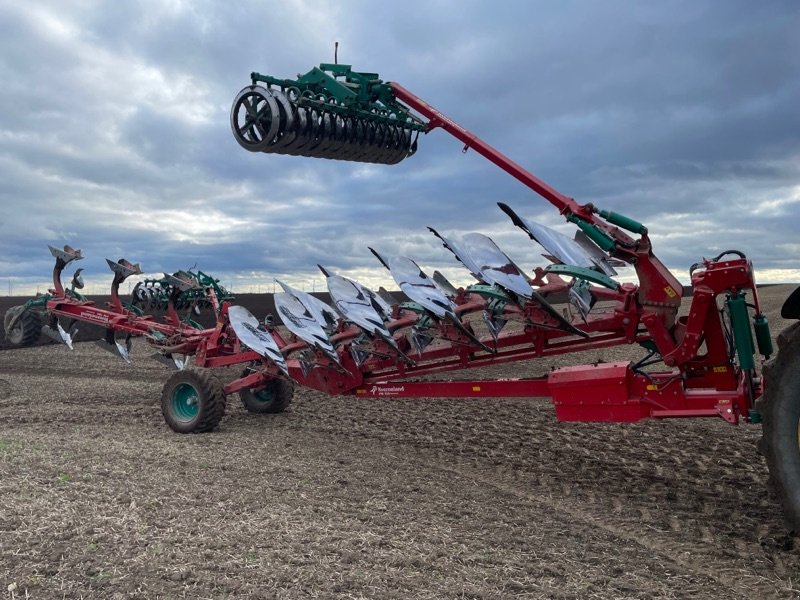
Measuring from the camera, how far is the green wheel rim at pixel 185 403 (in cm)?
879

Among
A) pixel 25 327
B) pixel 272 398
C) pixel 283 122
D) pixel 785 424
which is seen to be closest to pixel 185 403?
pixel 272 398

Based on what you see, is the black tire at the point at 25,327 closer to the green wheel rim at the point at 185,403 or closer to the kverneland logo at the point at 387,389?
the green wheel rim at the point at 185,403

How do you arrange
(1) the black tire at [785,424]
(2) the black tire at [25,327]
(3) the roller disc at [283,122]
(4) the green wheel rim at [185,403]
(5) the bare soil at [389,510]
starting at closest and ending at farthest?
(5) the bare soil at [389,510], (1) the black tire at [785,424], (3) the roller disc at [283,122], (4) the green wheel rim at [185,403], (2) the black tire at [25,327]

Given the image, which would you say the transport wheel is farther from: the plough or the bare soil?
the bare soil

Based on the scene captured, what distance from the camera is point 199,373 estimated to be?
28.3 feet

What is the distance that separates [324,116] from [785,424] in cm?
557

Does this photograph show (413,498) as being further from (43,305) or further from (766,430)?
(43,305)

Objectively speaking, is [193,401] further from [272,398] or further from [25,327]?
[25,327]

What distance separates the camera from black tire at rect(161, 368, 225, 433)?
8.52m

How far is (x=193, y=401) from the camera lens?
878 cm

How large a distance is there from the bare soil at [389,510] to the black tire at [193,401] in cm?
25

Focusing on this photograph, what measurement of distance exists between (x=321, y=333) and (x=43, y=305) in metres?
7.91

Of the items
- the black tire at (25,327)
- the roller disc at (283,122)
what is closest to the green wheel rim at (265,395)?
the roller disc at (283,122)

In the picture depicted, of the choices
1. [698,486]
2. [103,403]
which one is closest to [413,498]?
[698,486]
